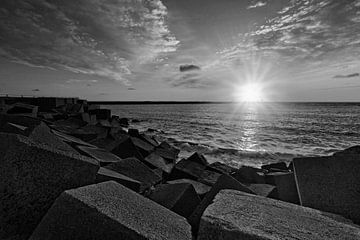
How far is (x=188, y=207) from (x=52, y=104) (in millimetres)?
13957

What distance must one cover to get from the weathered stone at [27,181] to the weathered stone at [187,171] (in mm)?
3548

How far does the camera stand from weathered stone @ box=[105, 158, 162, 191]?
3363 mm

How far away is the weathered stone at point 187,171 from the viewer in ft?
16.7

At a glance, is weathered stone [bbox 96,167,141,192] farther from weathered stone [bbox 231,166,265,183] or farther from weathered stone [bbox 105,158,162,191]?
weathered stone [bbox 231,166,265,183]

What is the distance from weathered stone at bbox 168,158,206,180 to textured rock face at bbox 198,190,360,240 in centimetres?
317

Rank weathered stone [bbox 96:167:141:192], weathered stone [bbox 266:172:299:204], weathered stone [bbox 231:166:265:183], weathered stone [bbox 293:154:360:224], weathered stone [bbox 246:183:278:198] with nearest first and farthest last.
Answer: weathered stone [bbox 293:154:360:224]
weathered stone [bbox 96:167:141:192]
weathered stone [bbox 266:172:299:204]
weathered stone [bbox 246:183:278:198]
weathered stone [bbox 231:166:265:183]

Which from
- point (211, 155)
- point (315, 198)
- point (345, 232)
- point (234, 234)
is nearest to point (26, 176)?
point (234, 234)

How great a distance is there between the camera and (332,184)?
2.23 m

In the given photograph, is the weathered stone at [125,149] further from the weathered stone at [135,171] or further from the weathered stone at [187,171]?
the weathered stone at [135,171]

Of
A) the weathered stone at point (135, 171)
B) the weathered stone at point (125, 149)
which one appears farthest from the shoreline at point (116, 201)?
the weathered stone at point (125, 149)

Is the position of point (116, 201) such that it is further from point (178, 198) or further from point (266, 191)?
point (266, 191)

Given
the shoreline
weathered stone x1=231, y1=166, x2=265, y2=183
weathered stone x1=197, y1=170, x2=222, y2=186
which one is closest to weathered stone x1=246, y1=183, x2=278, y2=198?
the shoreline

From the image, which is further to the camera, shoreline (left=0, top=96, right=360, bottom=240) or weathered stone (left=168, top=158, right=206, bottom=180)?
weathered stone (left=168, top=158, right=206, bottom=180)

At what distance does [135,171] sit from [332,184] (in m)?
2.80
